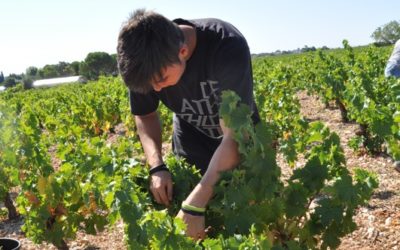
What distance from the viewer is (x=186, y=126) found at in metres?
3.39

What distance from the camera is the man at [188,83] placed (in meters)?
2.09

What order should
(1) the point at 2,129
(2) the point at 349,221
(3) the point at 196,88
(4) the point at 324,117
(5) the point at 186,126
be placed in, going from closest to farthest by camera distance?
(2) the point at 349,221 → (3) the point at 196,88 → (5) the point at 186,126 → (1) the point at 2,129 → (4) the point at 324,117

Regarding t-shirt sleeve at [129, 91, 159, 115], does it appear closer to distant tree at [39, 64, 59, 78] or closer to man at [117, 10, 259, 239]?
man at [117, 10, 259, 239]

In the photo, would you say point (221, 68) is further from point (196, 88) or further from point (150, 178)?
point (150, 178)

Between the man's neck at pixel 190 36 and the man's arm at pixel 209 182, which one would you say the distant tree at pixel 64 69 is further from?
the man's arm at pixel 209 182

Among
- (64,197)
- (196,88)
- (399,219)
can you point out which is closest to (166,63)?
(196,88)

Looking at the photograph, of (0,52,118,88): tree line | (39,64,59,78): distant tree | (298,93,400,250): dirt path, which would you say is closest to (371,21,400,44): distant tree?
(0,52,118,88): tree line

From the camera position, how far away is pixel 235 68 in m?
2.34

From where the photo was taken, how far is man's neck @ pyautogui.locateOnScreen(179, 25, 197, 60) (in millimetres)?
2562

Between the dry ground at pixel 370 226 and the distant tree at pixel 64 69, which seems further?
the distant tree at pixel 64 69

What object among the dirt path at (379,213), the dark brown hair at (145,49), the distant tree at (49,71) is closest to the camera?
the dark brown hair at (145,49)

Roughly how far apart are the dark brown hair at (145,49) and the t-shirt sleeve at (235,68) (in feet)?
1.03

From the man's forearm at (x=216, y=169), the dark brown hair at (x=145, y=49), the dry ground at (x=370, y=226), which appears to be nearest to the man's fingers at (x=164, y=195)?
the man's forearm at (x=216, y=169)

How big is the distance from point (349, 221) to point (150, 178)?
1.12 m
